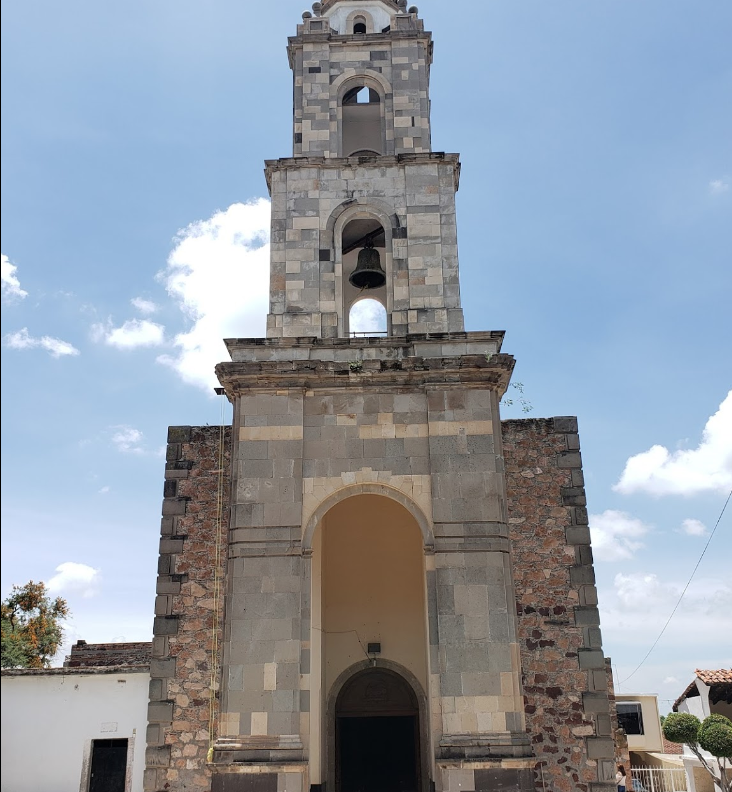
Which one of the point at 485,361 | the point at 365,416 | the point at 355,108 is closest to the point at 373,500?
the point at 365,416

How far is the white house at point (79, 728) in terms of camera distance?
12078 millimetres

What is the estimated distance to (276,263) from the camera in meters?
11.9

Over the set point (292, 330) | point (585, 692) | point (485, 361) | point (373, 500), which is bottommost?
point (585, 692)

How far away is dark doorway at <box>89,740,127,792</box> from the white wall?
124 millimetres

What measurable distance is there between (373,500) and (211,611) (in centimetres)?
309

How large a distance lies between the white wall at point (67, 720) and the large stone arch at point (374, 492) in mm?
4315

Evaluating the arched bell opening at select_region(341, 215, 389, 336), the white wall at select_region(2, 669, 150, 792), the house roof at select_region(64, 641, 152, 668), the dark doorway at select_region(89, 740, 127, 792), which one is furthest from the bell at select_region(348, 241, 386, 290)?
the house roof at select_region(64, 641, 152, 668)

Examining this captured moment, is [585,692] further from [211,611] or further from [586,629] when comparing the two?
[211,611]

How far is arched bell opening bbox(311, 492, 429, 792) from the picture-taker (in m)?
11.9

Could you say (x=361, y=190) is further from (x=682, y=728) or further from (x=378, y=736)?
(x=682, y=728)

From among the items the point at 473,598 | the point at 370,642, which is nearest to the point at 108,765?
the point at 370,642

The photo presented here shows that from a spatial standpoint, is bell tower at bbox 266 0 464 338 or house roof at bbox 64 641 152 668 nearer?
bell tower at bbox 266 0 464 338

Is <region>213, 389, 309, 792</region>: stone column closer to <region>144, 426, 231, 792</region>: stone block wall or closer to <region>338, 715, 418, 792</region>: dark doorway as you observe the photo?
<region>144, 426, 231, 792</region>: stone block wall

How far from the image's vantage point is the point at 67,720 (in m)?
12.5
